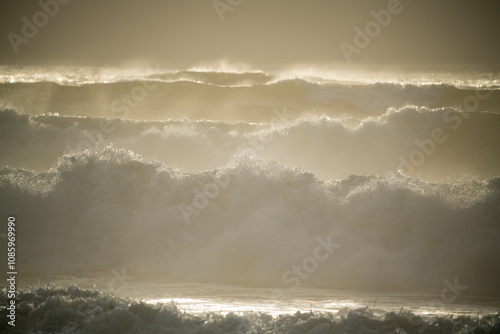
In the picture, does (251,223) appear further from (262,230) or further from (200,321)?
(200,321)

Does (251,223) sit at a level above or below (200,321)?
above

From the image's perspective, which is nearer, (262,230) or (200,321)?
(200,321)

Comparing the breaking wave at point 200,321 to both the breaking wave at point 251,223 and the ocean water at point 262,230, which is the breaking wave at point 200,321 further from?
the breaking wave at point 251,223

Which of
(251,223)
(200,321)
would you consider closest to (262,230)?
(251,223)

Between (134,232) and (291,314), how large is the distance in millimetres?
5337

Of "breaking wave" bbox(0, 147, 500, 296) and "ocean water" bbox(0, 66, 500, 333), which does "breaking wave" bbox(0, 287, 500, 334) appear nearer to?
"ocean water" bbox(0, 66, 500, 333)

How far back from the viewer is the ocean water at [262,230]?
8.68 m

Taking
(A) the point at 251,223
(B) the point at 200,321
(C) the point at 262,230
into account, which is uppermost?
(A) the point at 251,223

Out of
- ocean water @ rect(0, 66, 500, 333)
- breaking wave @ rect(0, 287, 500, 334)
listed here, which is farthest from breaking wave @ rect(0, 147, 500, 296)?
breaking wave @ rect(0, 287, 500, 334)

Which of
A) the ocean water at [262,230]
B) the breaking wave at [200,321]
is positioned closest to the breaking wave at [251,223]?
the ocean water at [262,230]

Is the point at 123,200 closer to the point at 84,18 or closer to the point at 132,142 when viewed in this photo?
the point at 132,142

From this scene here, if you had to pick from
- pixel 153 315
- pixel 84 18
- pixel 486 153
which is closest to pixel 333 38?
pixel 84 18

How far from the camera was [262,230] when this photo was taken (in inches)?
499

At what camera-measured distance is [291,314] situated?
28.6ft
